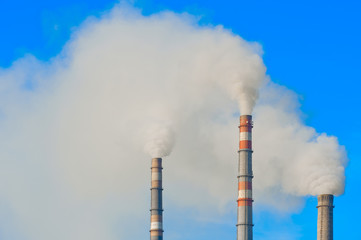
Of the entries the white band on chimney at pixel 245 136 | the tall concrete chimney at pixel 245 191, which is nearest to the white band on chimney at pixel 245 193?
the tall concrete chimney at pixel 245 191

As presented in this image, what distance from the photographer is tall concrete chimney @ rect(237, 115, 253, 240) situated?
72375 mm

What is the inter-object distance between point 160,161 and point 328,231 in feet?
53.7

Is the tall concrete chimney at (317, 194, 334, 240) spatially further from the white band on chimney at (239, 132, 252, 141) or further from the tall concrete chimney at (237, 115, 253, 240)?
the white band on chimney at (239, 132, 252, 141)

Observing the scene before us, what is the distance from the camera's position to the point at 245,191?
7275 centimetres

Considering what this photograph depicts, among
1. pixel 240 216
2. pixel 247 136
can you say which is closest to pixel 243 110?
pixel 247 136

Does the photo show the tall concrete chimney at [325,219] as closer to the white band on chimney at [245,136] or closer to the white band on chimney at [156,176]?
the white band on chimney at [245,136]

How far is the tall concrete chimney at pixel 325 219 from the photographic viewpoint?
68.7 metres

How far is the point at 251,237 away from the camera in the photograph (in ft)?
238

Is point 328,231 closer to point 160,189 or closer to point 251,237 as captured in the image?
point 251,237

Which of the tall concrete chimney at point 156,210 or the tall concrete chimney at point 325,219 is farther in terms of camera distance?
the tall concrete chimney at point 156,210

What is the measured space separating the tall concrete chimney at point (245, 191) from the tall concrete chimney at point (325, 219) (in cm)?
512

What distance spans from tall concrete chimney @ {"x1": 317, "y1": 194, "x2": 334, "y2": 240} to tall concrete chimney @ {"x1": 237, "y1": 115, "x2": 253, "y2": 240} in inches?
201

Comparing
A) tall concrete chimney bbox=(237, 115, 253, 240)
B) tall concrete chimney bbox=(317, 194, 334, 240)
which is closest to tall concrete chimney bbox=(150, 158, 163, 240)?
tall concrete chimney bbox=(237, 115, 253, 240)

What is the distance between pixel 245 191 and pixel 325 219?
21.1ft
